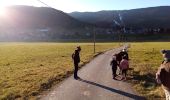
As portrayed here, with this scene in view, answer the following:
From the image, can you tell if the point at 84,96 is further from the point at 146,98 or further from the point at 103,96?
the point at 146,98

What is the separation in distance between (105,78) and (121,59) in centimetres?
218

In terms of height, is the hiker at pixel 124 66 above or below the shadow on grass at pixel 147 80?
above

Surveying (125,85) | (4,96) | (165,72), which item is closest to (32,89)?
(4,96)

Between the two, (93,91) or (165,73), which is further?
(93,91)

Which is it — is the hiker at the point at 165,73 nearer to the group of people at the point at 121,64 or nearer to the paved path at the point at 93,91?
the paved path at the point at 93,91

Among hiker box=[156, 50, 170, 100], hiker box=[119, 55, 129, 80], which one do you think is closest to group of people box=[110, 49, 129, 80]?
hiker box=[119, 55, 129, 80]

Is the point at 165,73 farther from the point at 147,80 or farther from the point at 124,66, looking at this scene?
the point at 124,66

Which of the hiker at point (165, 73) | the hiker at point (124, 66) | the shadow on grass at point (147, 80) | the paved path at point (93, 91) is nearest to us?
the hiker at point (165, 73)

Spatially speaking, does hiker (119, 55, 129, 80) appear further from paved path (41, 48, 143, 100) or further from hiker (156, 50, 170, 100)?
hiker (156, 50, 170, 100)

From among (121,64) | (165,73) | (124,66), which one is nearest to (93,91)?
(124,66)

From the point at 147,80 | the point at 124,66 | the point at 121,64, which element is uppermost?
the point at 121,64

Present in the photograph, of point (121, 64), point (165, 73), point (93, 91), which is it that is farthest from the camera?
point (121, 64)

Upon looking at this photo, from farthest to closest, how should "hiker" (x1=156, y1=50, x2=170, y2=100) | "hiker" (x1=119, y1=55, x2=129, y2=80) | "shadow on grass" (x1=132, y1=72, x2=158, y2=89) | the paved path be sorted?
"hiker" (x1=119, y1=55, x2=129, y2=80) < "shadow on grass" (x1=132, y1=72, x2=158, y2=89) < the paved path < "hiker" (x1=156, y1=50, x2=170, y2=100)

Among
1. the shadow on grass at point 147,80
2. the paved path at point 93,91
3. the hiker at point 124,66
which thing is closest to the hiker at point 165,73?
the paved path at point 93,91
